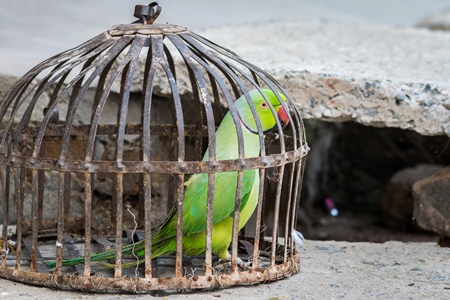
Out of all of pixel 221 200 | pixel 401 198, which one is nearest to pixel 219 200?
pixel 221 200

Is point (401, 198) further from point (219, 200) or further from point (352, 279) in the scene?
point (219, 200)

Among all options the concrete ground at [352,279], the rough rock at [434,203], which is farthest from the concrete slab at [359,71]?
the concrete ground at [352,279]

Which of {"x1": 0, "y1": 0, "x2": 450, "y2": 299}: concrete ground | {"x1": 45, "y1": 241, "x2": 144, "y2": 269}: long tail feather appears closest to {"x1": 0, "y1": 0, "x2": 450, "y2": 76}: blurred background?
{"x1": 0, "y1": 0, "x2": 450, "y2": 299}: concrete ground

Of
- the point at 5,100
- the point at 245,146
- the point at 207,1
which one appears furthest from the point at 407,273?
the point at 207,1

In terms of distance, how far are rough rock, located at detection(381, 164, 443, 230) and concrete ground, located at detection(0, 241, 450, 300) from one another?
1649mm

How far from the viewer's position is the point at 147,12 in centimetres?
274

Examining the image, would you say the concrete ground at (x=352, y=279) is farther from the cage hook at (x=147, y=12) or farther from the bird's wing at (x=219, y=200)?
the cage hook at (x=147, y=12)

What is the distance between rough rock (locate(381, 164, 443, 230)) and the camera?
16.6ft

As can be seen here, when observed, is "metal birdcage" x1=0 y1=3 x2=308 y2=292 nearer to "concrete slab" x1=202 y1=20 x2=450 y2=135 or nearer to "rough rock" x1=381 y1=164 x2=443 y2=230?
"concrete slab" x1=202 y1=20 x2=450 y2=135

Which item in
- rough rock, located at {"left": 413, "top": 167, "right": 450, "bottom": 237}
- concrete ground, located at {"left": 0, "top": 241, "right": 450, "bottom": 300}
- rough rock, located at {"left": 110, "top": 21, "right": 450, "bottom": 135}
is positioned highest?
rough rock, located at {"left": 110, "top": 21, "right": 450, "bottom": 135}

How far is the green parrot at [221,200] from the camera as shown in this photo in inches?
104

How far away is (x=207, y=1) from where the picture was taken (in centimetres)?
791

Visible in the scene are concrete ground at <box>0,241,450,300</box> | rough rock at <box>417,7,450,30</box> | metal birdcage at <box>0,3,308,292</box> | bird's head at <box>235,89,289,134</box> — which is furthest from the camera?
rough rock at <box>417,7,450,30</box>

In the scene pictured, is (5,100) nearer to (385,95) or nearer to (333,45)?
(385,95)
